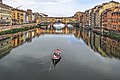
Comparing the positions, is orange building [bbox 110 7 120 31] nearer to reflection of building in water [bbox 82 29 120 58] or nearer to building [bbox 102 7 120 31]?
building [bbox 102 7 120 31]

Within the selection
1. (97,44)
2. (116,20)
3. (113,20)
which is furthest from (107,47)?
(113,20)

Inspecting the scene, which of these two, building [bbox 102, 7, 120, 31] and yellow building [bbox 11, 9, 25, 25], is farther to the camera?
yellow building [bbox 11, 9, 25, 25]

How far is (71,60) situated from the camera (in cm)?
3659

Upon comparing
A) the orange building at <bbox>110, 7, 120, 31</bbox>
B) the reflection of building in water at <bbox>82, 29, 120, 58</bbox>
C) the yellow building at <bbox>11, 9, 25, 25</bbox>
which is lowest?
the reflection of building in water at <bbox>82, 29, 120, 58</bbox>

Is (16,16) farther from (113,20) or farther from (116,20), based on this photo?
(116,20)

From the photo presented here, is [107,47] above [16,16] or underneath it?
underneath

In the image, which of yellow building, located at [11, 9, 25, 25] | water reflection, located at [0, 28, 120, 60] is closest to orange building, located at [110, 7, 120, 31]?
water reflection, located at [0, 28, 120, 60]

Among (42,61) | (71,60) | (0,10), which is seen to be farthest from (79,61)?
(0,10)

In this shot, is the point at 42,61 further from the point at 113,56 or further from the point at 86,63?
the point at 113,56

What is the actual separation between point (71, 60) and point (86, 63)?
3.48 m

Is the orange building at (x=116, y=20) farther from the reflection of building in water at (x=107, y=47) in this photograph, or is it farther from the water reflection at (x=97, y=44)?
the reflection of building in water at (x=107, y=47)

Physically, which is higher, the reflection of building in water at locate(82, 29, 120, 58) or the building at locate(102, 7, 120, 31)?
the building at locate(102, 7, 120, 31)

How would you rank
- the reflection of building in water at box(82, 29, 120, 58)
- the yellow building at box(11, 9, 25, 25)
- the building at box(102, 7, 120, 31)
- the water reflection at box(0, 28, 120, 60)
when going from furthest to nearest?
1. the yellow building at box(11, 9, 25, 25)
2. the building at box(102, 7, 120, 31)
3. the water reflection at box(0, 28, 120, 60)
4. the reflection of building in water at box(82, 29, 120, 58)

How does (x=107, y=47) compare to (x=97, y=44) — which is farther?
(x=97, y=44)
